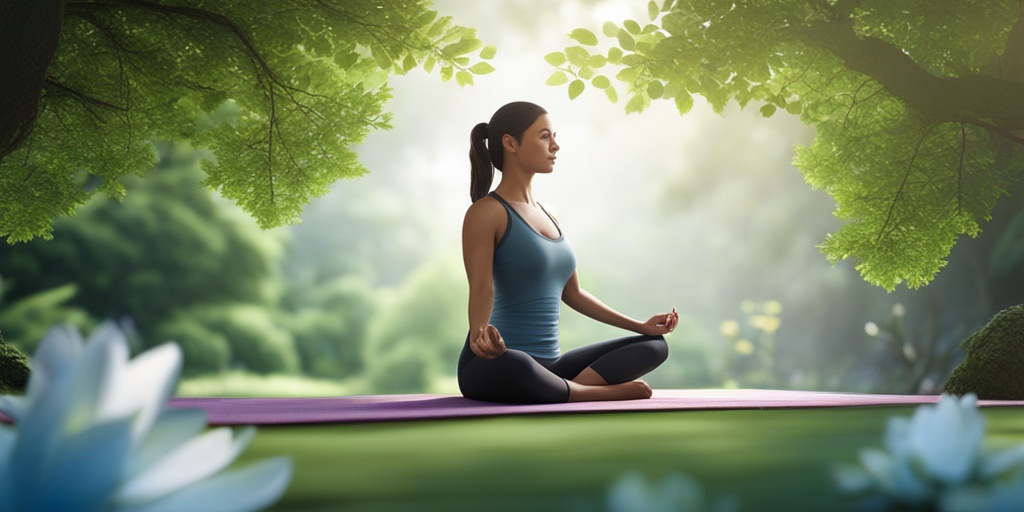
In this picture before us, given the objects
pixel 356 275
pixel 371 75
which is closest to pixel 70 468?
pixel 371 75

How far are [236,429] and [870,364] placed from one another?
10.6 m

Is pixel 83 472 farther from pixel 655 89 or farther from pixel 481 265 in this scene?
pixel 655 89

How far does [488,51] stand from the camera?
4.25 metres

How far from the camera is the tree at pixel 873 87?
3.93 meters

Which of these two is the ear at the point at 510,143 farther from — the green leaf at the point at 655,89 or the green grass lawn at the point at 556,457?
the green grass lawn at the point at 556,457

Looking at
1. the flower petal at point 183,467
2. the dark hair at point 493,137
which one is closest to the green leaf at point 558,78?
the dark hair at point 493,137

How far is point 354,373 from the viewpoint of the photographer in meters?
13.0

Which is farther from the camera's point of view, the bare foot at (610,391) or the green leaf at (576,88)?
the green leaf at (576,88)

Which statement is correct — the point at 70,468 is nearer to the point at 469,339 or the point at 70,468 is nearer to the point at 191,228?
the point at 469,339

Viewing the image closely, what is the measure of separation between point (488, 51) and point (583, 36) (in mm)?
505

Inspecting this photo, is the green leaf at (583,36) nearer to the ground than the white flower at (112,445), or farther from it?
farther from it

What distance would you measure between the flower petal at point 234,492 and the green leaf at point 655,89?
3.60 m

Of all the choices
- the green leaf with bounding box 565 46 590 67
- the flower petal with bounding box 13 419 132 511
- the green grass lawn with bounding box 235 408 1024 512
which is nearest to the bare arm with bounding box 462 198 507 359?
the green grass lawn with bounding box 235 408 1024 512

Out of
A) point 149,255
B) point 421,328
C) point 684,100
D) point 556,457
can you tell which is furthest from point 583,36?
point 421,328
